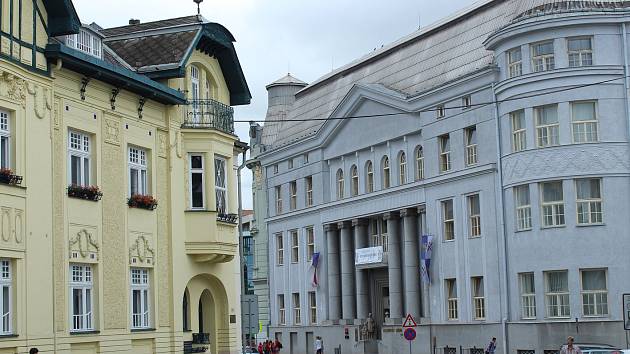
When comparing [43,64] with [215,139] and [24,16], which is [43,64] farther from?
[215,139]

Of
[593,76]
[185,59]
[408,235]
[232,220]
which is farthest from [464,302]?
[185,59]

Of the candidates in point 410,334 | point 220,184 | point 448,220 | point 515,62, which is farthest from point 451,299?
point 220,184

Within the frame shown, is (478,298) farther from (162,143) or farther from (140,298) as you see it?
(140,298)

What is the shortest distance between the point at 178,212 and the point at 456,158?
25.8 m

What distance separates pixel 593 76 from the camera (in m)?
51.6

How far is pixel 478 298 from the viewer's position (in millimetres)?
57656

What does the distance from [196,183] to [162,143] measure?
2.03 m

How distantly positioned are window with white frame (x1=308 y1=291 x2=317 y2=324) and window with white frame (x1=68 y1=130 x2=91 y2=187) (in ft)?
149

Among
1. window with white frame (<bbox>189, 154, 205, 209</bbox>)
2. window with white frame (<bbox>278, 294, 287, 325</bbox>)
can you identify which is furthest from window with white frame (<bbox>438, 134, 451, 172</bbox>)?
window with white frame (<bbox>189, 154, 205, 209</bbox>)

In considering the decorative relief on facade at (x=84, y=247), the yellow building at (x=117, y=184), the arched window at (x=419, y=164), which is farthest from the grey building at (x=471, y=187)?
the decorative relief on facade at (x=84, y=247)

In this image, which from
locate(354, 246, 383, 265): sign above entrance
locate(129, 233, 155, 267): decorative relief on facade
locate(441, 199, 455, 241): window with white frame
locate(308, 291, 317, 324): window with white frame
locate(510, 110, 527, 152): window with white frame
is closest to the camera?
locate(129, 233, 155, 267): decorative relief on facade

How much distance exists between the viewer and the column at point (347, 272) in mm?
71812

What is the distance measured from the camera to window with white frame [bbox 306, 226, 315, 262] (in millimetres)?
76781

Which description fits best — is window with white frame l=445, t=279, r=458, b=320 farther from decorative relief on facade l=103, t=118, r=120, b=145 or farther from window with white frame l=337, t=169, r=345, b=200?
decorative relief on facade l=103, t=118, r=120, b=145
